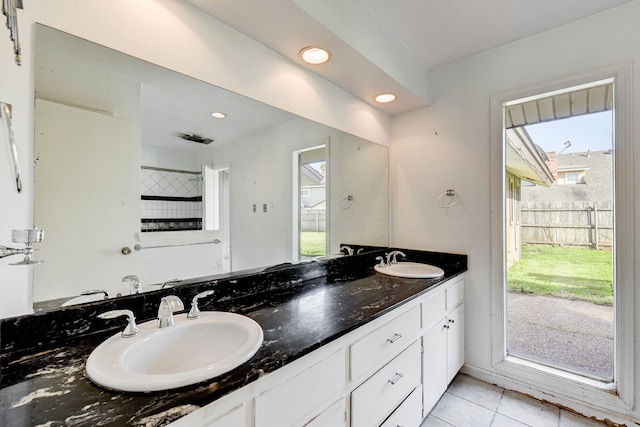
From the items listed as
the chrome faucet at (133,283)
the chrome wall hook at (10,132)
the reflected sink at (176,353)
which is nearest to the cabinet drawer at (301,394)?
the reflected sink at (176,353)

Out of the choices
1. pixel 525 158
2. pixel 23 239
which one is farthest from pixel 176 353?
pixel 525 158

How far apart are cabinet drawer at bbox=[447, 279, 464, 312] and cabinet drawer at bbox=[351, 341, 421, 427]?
546mm

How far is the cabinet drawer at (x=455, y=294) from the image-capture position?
189cm

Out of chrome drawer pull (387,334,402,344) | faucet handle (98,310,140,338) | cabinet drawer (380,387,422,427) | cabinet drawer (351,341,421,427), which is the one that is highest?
faucet handle (98,310,140,338)

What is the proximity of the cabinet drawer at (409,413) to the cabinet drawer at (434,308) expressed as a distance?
363 mm

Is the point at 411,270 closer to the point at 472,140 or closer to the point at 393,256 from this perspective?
the point at 393,256

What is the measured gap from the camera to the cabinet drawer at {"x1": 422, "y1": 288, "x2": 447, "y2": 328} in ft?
5.19

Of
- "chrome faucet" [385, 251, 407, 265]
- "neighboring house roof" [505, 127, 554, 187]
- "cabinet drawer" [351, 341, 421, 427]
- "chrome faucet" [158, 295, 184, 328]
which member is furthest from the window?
"chrome faucet" [158, 295, 184, 328]

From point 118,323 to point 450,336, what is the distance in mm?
1908

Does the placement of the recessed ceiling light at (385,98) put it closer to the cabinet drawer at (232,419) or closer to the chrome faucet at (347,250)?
the chrome faucet at (347,250)

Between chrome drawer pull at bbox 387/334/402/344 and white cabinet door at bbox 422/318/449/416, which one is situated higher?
chrome drawer pull at bbox 387/334/402/344

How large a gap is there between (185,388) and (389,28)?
6.91 feet

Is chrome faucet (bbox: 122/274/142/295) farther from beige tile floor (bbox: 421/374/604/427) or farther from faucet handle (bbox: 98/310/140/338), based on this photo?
beige tile floor (bbox: 421/374/604/427)

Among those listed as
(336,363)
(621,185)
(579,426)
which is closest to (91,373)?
(336,363)
